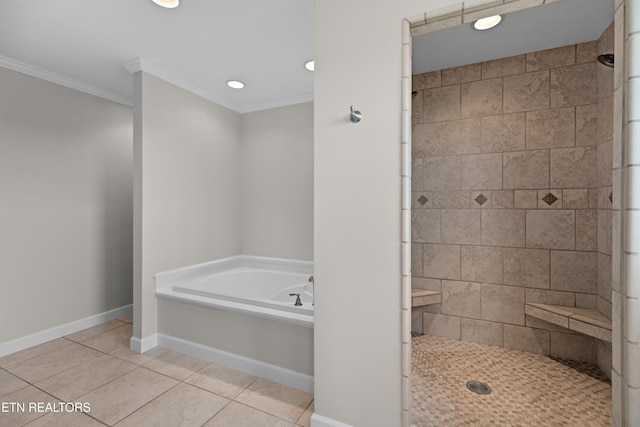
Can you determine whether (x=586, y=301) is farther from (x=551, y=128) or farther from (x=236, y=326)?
(x=236, y=326)

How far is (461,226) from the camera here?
2465 millimetres

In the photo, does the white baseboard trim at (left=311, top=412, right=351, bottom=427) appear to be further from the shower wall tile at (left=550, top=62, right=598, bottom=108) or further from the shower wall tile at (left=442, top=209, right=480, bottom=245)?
the shower wall tile at (left=550, top=62, right=598, bottom=108)

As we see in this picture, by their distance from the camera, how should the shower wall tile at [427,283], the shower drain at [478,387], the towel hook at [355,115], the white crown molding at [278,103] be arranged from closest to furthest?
the towel hook at [355,115] → the shower drain at [478,387] → the shower wall tile at [427,283] → the white crown molding at [278,103]

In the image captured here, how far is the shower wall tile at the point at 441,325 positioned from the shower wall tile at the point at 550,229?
866 mm

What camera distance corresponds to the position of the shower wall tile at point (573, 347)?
6.82 ft

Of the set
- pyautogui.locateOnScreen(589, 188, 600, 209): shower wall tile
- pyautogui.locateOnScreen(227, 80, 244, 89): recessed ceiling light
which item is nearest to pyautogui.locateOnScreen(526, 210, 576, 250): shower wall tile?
pyautogui.locateOnScreen(589, 188, 600, 209): shower wall tile

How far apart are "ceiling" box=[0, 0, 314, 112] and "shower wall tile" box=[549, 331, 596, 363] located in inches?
114

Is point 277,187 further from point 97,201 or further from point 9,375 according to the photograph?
point 9,375

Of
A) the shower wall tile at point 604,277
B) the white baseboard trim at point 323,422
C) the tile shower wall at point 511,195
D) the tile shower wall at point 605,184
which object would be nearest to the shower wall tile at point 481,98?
the tile shower wall at point 511,195

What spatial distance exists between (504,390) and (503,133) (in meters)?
1.84

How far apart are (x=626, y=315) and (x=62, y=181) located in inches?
156

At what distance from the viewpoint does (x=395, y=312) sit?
1358 mm

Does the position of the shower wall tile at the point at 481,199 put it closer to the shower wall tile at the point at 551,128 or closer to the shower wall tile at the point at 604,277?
the shower wall tile at the point at 551,128

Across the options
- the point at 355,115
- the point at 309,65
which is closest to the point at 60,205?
the point at 309,65
